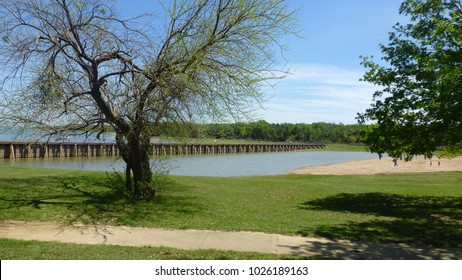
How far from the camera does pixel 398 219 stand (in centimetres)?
1153

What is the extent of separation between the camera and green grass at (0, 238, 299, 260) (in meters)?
6.68

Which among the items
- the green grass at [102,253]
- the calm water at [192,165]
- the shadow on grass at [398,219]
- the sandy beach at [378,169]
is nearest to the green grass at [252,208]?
the shadow on grass at [398,219]

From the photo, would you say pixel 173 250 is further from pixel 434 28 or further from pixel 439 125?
pixel 434 28

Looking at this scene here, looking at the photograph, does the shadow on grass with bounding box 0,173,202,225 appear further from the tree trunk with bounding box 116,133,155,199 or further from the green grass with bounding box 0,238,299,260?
the green grass with bounding box 0,238,299,260

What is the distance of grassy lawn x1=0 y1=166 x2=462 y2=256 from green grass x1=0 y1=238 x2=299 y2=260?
2.24m

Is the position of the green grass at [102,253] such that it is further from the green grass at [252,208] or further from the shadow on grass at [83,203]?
the shadow on grass at [83,203]

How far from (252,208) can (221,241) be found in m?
4.38

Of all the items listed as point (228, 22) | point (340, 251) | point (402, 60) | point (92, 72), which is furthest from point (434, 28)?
point (92, 72)

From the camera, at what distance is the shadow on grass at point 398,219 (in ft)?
29.6

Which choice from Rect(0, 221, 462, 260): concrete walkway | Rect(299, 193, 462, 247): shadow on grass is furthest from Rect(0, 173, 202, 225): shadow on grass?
Rect(299, 193, 462, 247): shadow on grass

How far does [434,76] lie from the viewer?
12.8m
